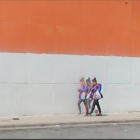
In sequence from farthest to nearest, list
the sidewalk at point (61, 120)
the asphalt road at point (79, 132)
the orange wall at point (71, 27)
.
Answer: the orange wall at point (71, 27), the sidewalk at point (61, 120), the asphalt road at point (79, 132)

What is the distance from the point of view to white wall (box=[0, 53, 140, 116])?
38.2ft

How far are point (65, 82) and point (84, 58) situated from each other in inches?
63.7

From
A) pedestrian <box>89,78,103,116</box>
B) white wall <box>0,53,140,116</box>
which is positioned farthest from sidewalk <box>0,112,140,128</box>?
white wall <box>0,53,140,116</box>

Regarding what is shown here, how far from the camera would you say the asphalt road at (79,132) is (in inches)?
322

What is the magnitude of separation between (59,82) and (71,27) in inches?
114

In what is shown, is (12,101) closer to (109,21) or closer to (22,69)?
(22,69)

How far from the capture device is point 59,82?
12.3 metres

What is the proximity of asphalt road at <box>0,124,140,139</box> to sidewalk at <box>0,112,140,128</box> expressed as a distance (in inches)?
26.6

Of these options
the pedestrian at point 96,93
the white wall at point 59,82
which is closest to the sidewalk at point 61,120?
the pedestrian at point 96,93

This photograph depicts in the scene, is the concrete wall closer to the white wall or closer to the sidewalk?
the white wall

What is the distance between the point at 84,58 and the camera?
41.6 ft

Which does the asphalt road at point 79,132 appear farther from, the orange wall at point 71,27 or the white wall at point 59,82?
the orange wall at point 71,27

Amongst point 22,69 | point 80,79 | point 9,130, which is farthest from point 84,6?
point 9,130

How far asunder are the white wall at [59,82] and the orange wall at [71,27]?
1.47 feet
